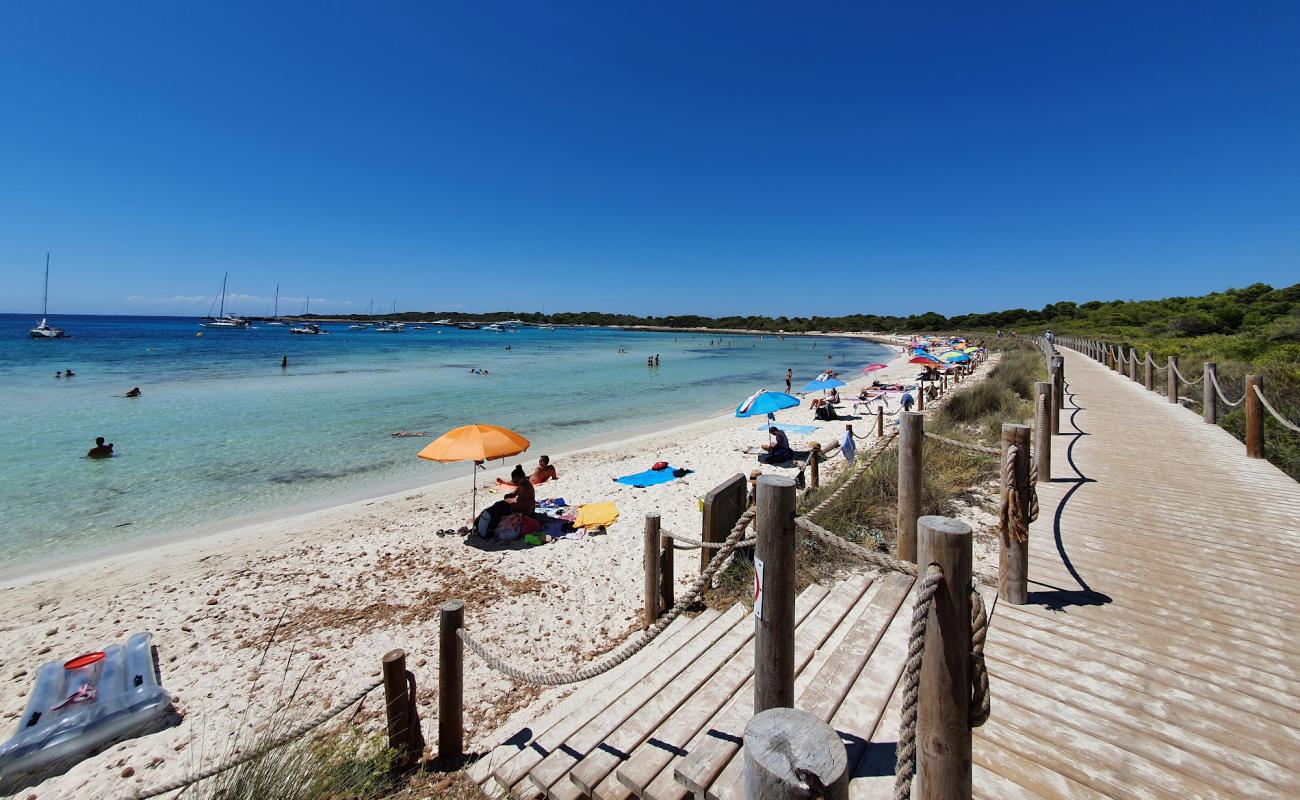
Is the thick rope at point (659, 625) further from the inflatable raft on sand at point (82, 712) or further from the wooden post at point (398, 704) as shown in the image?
the inflatable raft on sand at point (82, 712)

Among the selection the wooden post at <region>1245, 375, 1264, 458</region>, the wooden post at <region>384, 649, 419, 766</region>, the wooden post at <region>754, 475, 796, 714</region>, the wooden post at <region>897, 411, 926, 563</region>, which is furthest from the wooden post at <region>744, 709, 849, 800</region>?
the wooden post at <region>1245, 375, 1264, 458</region>

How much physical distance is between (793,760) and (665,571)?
369 cm

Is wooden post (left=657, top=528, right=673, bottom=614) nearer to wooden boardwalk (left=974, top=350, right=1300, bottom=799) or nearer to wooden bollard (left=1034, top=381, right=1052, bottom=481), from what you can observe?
wooden boardwalk (left=974, top=350, right=1300, bottom=799)

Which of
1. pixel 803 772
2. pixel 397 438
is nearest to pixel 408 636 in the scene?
pixel 803 772

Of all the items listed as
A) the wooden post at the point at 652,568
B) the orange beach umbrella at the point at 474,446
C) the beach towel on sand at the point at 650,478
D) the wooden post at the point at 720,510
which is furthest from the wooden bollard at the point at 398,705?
the beach towel on sand at the point at 650,478

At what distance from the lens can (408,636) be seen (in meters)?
5.59

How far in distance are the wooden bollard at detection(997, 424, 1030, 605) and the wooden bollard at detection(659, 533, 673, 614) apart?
2.72 meters

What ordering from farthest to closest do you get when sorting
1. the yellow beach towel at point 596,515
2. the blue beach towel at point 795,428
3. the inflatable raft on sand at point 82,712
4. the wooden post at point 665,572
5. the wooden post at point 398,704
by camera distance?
the blue beach towel at point 795,428 < the yellow beach towel at point 596,515 < the wooden post at point 665,572 < the inflatable raft on sand at point 82,712 < the wooden post at point 398,704

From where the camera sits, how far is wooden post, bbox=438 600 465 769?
3.55 metres

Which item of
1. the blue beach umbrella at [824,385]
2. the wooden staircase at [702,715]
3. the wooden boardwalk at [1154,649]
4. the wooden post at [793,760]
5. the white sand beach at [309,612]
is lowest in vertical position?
the white sand beach at [309,612]

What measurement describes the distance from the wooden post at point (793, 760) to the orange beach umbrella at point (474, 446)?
6663 millimetres

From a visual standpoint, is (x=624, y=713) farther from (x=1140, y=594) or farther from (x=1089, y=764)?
(x=1140, y=594)

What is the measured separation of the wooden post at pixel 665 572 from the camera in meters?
5.00

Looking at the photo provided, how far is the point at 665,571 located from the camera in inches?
199
